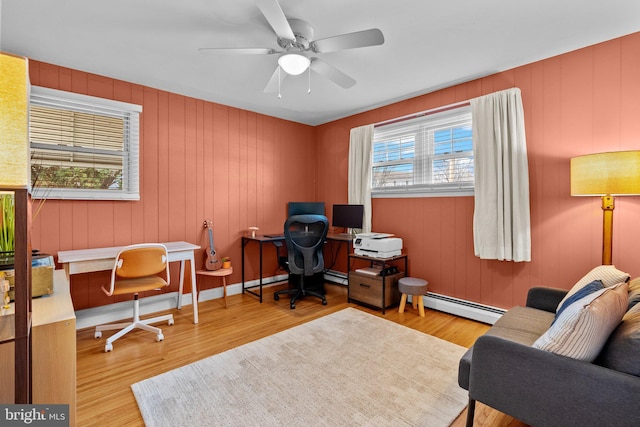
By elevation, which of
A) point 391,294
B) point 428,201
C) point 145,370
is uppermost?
point 428,201

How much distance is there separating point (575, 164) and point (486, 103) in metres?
1.08

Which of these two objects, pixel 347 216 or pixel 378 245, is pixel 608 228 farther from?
pixel 347 216

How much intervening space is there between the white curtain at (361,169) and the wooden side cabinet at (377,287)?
67 centimetres

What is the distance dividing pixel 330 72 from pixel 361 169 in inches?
70.4

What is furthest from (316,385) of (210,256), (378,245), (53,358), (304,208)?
(304,208)

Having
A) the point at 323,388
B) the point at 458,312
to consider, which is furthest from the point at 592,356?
the point at 458,312

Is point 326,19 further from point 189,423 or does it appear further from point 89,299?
point 89,299

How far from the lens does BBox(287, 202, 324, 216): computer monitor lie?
4.30 meters

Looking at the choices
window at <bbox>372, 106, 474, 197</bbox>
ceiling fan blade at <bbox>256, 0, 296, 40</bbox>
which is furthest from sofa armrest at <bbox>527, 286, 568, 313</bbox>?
ceiling fan blade at <bbox>256, 0, 296, 40</bbox>

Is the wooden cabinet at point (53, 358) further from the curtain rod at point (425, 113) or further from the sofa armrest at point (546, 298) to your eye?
the curtain rod at point (425, 113)

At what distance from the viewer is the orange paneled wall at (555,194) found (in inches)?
89.6

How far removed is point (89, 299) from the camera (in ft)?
9.66

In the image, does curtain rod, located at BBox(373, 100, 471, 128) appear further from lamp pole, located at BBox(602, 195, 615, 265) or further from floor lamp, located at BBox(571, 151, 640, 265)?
lamp pole, located at BBox(602, 195, 615, 265)

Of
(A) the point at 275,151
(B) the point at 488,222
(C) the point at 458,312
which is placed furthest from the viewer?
(A) the point at 275,151
